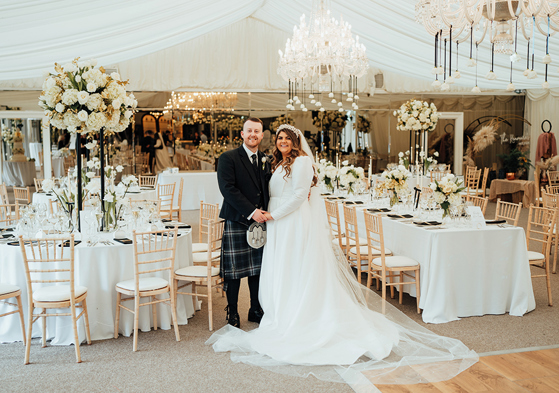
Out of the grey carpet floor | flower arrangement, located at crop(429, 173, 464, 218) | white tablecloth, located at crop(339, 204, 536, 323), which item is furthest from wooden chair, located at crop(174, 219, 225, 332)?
flower arrangement, located at crop(429, 173, 464, 218)

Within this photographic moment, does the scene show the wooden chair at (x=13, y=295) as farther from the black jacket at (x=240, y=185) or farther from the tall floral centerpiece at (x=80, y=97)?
the black jacket at (x=240, y=185)

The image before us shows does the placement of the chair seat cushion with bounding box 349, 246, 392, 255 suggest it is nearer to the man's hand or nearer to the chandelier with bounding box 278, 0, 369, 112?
the man's hand

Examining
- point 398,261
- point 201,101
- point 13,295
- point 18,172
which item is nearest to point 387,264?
point 398,261

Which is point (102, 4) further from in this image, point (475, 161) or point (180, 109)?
point (475, 161)

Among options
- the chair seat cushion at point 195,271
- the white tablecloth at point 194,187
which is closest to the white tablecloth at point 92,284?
the chair seat cushion at point 195,271

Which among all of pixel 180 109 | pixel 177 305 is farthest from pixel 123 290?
pixel 180 109

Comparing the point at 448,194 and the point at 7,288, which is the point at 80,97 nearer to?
the point at 7,288

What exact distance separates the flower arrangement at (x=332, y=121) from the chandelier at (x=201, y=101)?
254cm

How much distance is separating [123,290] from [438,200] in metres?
3.23

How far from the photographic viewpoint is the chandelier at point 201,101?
47.2 feet

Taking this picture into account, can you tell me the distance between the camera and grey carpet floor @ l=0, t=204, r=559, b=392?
3713 millimetres

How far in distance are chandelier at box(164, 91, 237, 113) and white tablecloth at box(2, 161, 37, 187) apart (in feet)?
12.6

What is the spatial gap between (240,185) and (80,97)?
5.21ft

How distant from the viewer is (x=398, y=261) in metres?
5.38
